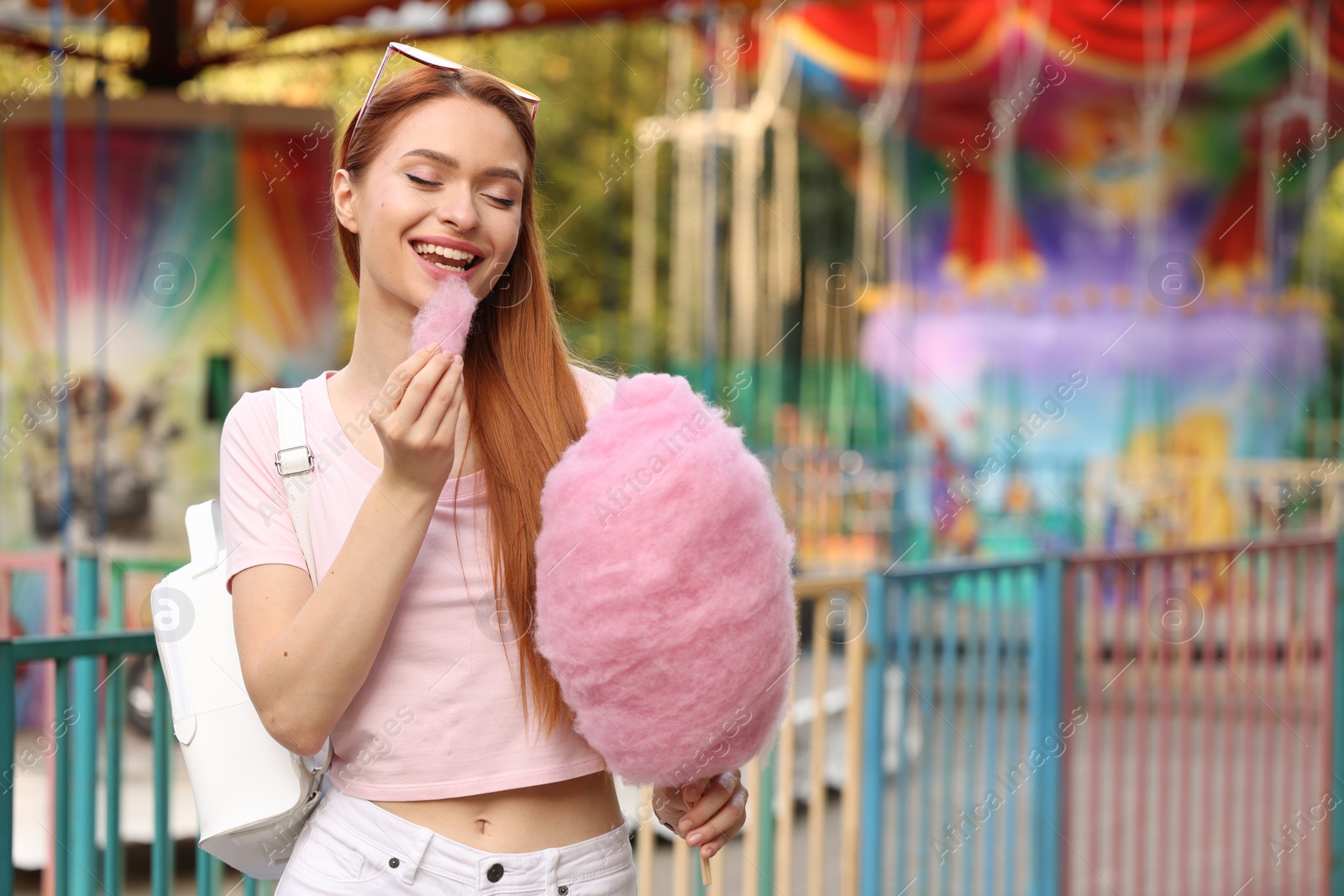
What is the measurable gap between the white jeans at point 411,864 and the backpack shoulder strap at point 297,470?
0.26m

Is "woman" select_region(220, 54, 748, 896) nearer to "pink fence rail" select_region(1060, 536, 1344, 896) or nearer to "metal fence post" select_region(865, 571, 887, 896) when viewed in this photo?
"metal fence post" select_region(865, 571, 887, 896)

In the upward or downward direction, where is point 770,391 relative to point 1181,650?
upward

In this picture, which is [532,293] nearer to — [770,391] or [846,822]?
[846,822]

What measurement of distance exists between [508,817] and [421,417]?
17.7 inches

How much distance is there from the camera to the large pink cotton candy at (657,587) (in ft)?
4.63

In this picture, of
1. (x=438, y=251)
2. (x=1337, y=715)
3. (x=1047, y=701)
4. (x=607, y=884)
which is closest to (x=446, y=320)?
(x=438, y=251)

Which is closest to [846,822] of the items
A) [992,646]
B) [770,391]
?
[992,646]

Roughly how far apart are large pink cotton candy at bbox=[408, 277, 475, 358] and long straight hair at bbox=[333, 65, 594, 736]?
145 mm

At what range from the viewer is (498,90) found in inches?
60.1

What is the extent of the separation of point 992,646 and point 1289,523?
8.50m

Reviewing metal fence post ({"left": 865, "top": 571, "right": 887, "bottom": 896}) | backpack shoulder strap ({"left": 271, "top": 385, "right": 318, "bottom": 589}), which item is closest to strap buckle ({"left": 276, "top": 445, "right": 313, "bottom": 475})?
backpack shoulder strap ({"left": 271, "top": 385, "right": 318, "bottom": 589})

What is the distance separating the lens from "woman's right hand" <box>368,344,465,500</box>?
134cm

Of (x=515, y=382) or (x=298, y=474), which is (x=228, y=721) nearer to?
(x=298, y=474)

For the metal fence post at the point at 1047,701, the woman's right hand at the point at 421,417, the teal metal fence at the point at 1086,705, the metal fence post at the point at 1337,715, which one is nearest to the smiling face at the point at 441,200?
the woman's right hand at the point at 421,417
